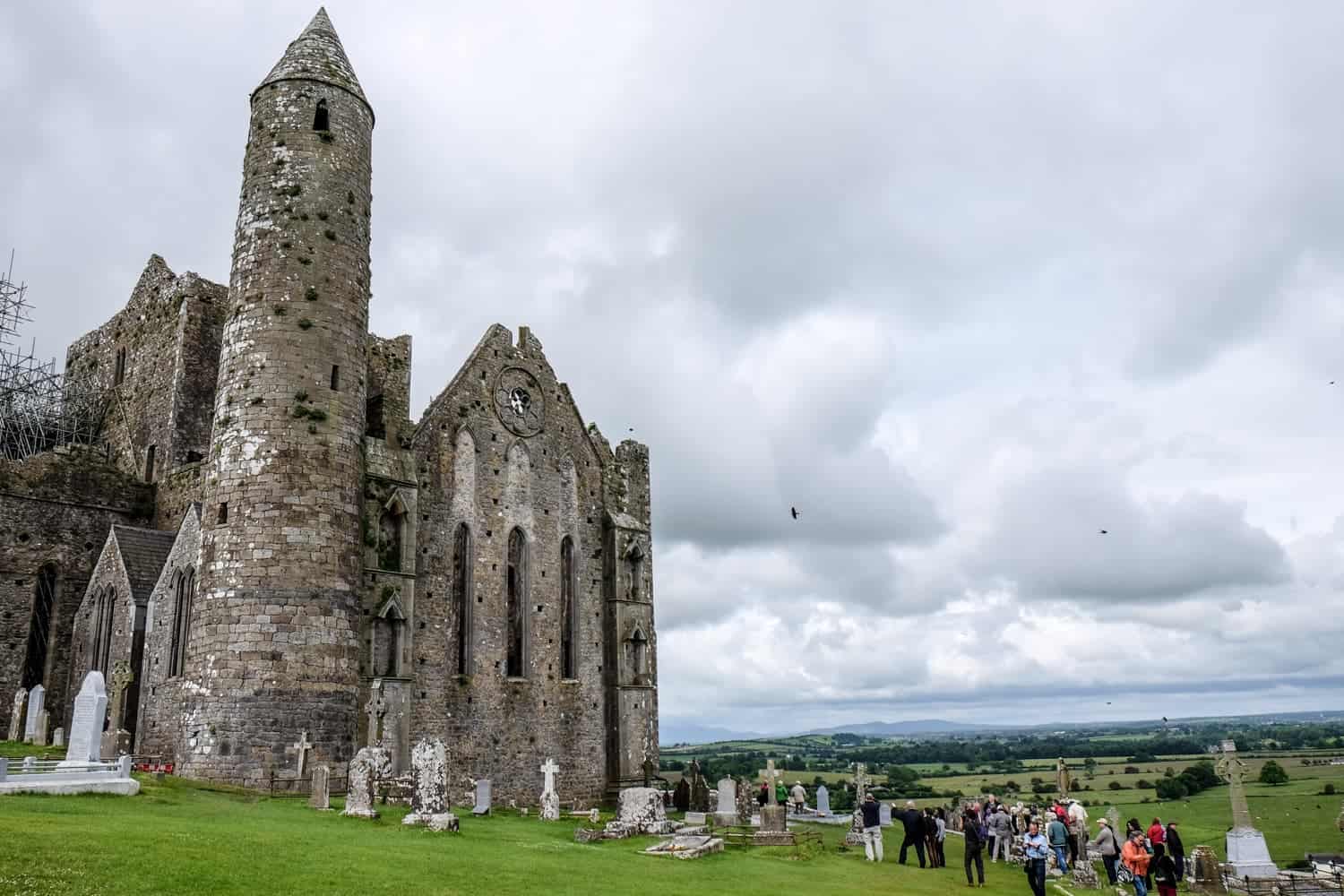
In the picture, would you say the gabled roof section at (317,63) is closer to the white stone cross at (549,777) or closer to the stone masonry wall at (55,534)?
the stone masonry wall at (55,534)

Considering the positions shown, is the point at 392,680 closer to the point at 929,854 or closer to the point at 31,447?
the point at 929,854

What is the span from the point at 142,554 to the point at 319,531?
8.96 m

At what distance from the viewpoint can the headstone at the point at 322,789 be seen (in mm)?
20062

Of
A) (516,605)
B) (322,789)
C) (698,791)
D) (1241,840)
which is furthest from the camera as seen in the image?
(516,605)

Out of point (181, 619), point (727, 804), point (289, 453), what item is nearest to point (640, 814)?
point (727, 804)

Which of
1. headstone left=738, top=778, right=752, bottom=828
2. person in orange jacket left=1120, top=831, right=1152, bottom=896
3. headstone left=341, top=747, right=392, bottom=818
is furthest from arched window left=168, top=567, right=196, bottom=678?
person in orange jacket left=1120, top=831, right=1152, bottom=896

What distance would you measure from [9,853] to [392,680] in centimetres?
1532

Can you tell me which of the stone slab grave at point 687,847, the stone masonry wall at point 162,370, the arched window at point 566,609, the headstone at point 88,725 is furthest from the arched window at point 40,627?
the stone slab grave at point 687,847

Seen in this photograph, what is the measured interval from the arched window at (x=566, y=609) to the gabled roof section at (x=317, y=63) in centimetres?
1533

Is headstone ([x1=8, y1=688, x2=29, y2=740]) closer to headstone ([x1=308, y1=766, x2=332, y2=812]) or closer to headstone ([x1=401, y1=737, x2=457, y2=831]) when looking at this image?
headstone ([x1=308, y1=766, x2=332, y2=812])

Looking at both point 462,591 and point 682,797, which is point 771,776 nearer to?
point 682,797

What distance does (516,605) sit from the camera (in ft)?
104

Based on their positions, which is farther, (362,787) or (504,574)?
(504,574)

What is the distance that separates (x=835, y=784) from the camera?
7725 cm
